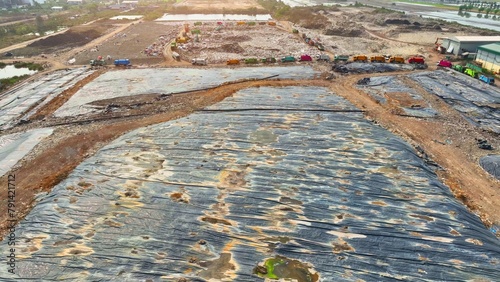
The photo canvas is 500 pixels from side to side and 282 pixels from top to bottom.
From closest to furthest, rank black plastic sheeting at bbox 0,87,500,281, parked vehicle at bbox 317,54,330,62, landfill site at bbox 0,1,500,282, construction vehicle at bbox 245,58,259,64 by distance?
1. black plastic sheeting at bbox 0,87,500,281
2. landfill site at bbox 0,1,500,282
3. construction vehicle at bbox 245,58,259,64
4. parked vehicle at bbox 317,54,330,62

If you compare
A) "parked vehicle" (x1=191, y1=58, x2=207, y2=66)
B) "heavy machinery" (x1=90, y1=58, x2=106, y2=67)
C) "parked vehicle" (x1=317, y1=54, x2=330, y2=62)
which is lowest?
"heavy machinery" (x1=90, y1=58, x2=106, y2=67)

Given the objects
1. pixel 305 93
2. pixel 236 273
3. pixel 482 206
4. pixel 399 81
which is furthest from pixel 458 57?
pixel 236 273

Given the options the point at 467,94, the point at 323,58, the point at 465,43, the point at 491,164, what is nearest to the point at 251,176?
the point at 491,164

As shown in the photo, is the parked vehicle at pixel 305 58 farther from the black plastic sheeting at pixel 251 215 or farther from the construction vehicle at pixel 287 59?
the black plastic sheeting at pixel 251 215

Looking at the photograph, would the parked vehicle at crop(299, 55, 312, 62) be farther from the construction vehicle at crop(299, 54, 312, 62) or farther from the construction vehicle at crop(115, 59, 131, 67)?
the construction vehicle at crop(115, 59, 131, 67)

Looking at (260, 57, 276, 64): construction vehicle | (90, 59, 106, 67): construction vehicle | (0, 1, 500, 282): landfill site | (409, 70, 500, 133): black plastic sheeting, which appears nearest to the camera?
(0, 1, 500, 282): landfill site

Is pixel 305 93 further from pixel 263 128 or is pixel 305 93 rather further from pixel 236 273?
pixel 236 273

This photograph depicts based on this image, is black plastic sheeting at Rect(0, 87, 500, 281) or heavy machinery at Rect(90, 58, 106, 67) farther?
heavy machinery at Rect(90, 58, 106, 67)

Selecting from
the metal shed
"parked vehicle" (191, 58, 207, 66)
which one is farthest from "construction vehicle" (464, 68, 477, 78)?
"parked vehicle" (191, 58, 207, 66)
